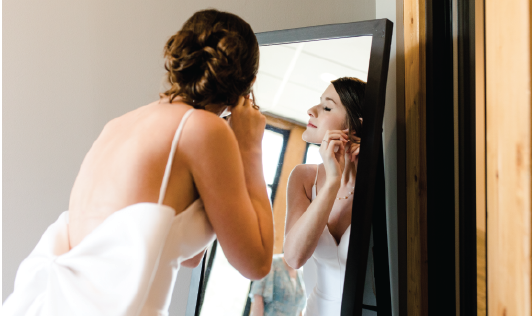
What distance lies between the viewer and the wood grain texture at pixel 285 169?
142cm

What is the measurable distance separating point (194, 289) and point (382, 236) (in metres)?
0.75

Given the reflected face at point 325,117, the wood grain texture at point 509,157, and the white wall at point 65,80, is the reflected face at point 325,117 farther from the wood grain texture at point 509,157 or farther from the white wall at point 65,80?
the wood grain texture at point 509,157

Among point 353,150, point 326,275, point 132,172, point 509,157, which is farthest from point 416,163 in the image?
point 132,172

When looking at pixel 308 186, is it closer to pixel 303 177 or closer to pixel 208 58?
pixel 303 177

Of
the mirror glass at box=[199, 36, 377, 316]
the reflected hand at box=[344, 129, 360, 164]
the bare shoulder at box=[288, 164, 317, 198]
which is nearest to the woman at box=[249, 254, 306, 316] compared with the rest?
the mirror glass at box=[199, 36, 377, 316]

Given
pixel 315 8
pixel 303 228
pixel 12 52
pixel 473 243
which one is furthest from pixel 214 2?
pixel 473 243

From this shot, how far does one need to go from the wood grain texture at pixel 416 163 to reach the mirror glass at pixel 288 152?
17 centimetres

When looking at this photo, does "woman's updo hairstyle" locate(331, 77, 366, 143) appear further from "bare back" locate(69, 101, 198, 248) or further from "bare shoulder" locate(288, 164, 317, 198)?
"bare back" locate(69, 101, 198, 248)

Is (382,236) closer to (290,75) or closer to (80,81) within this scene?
(290,75)

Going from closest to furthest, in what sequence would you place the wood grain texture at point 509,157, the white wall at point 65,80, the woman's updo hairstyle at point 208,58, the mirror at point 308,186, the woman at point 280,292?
the wood grain texture at point 509,157 < the woman's updo hairstyle at point 208,58 < the mirror at point 308,186 < the woman at point 280,292 < the white wall at point 65,80

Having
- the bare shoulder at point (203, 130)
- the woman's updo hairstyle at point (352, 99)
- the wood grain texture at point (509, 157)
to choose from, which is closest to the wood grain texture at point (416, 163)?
the woman's updo hairstyle at point (352, 99)

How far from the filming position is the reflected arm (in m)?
1.32

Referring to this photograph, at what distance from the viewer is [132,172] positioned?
867 mm

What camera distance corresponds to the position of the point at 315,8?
1997 millimetres
